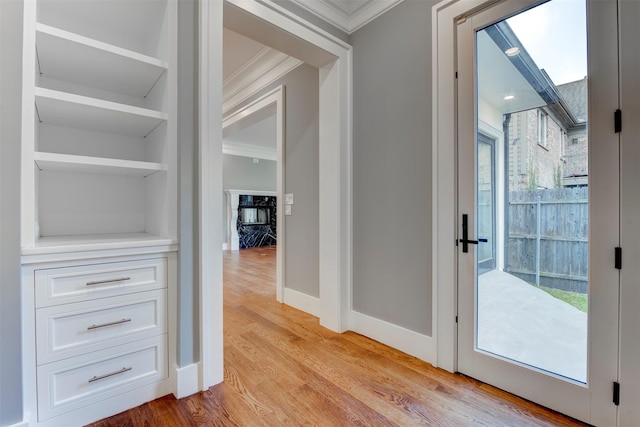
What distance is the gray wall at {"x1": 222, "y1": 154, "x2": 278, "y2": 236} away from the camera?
316 inches

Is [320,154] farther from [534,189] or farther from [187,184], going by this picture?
[534,189]

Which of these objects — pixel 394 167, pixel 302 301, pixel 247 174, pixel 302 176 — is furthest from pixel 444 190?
pixel 247 174

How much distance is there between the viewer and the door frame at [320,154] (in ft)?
5.60

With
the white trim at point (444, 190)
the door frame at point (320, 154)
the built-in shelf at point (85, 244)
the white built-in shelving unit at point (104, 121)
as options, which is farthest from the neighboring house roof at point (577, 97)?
the built-in shelf at point (85, 244)

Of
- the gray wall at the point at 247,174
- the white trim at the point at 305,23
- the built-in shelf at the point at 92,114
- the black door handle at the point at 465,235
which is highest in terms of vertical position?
the white trim at the point at 305,23

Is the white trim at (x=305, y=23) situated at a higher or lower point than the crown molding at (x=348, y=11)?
lower

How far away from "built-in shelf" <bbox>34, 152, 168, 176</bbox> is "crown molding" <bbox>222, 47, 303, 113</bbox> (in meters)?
2.06

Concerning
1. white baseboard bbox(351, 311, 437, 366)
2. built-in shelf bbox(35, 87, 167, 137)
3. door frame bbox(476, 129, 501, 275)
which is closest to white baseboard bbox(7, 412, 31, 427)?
built-in shelf bbox(35, 87, 167, 137)

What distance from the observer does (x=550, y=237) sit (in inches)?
62.2

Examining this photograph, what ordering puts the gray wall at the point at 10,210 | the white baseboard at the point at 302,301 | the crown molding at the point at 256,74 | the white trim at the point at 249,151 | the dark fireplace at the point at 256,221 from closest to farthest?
the gray wall at the point at 10,210 → the white baseboard at the point at 302,301 → the crown molding at the point at 256,74 → the white trim at the point at 249,151 → the dark fireplace at the point at 256,221

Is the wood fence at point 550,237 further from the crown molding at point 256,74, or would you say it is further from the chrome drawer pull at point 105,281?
the crown molding at point 256,74

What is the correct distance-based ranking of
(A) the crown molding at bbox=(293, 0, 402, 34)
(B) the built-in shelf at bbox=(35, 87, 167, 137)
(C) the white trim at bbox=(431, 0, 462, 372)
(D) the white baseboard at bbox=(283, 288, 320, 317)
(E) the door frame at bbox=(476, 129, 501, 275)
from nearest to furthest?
(B) the built-in shelf at bbox=(35, 87, 167, 137)
(E) the door frame at bbox=(476, 129, 501, 275)
(C) the white trim at bbox=(431, 0, 462, 372)
(A) the crown molding at bbox=(293, 0, 402, 34)
(D) the white baseboard at bbox=(283, 288, 320, 317)

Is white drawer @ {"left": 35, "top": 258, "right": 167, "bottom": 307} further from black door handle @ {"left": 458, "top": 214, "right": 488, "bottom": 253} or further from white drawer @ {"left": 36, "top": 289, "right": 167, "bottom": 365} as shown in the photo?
black door handle @ {"left": 458, "top": 214, "right": 488, "bottom": 253}

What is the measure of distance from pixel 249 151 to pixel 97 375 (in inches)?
294
